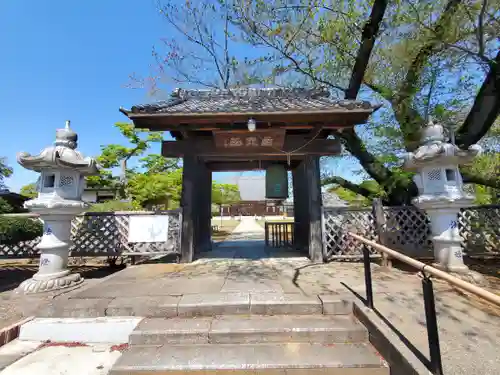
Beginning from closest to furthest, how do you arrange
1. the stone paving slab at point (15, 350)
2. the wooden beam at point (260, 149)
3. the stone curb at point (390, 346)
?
the stone curb at point (390, 346), the stone paving slab at point (15, 350), the wooden beam at point (260, 149)

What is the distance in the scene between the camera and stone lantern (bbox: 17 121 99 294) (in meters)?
4.27

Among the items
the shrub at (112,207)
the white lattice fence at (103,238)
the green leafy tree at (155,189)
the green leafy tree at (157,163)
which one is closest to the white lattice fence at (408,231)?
the white lattice fence at (103,238)

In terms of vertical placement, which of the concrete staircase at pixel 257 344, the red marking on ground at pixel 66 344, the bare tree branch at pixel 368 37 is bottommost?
the red marking on ground at pixel 66 344

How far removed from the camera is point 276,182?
6328 mm

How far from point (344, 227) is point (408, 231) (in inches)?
65.1

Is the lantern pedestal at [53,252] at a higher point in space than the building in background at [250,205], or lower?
lower

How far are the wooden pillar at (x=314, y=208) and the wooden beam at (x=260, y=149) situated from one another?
0.97 ft

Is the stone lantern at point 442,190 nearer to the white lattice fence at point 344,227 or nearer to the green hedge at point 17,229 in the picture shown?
the white lattice fence at point 344,227

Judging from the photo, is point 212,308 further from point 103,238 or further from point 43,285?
point 103,238

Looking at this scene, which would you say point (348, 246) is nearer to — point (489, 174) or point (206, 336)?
point (206, 336)

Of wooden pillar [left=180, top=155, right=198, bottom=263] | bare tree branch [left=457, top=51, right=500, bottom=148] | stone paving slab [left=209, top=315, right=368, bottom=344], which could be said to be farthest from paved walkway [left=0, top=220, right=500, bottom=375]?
bare tree branch [left=457, top=51, right=500, bottom=148]

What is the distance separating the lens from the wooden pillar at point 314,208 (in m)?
5.88

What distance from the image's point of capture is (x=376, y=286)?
4066 millimetres

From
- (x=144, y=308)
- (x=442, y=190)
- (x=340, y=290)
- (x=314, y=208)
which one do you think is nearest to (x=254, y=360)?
(x=144, y=308)
